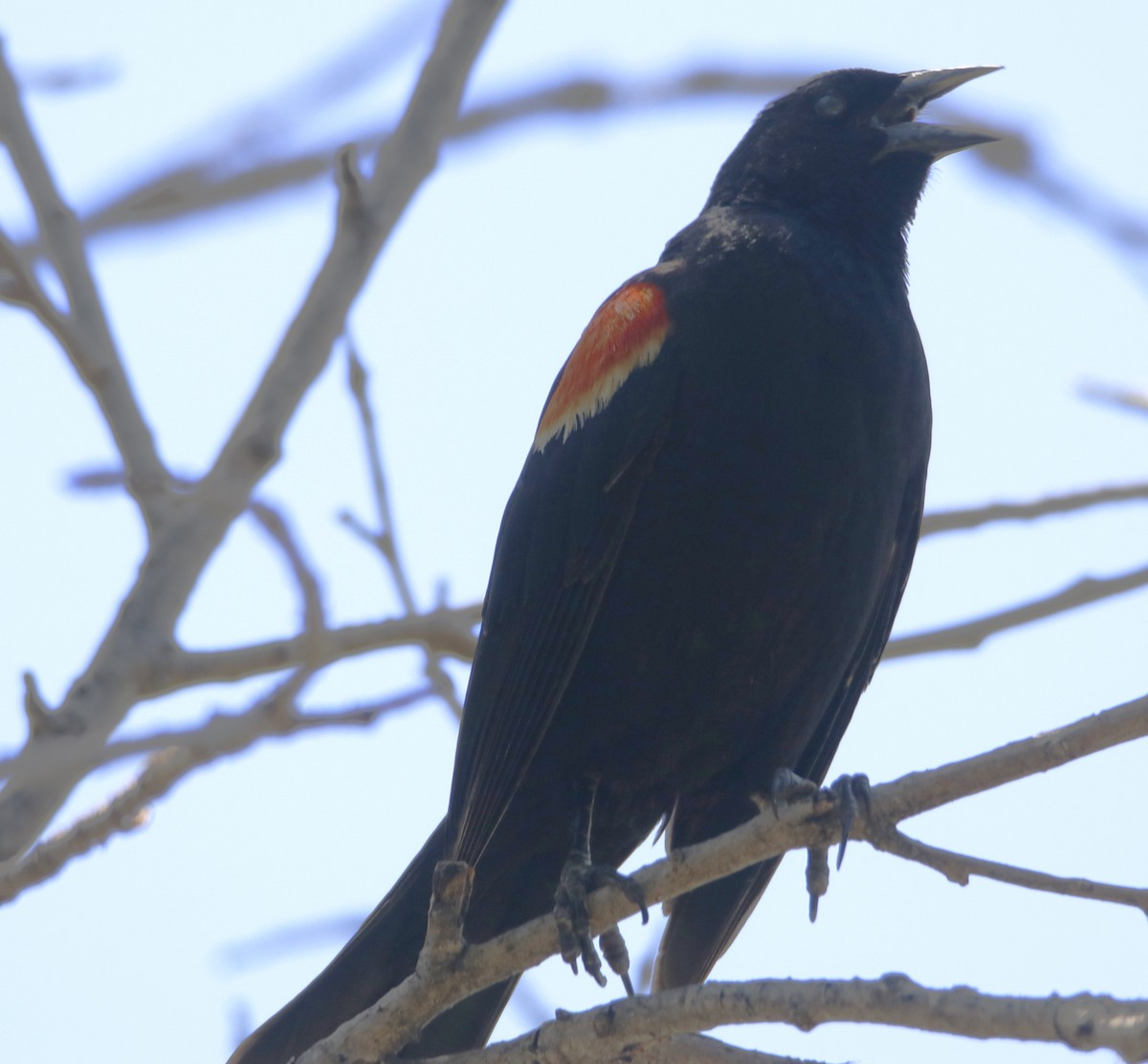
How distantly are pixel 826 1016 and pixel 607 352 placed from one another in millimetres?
2034

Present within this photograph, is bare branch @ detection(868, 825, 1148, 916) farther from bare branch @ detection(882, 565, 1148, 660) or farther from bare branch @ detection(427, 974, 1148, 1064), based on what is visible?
bare branch @ detection(882, 565, 1148, 660)

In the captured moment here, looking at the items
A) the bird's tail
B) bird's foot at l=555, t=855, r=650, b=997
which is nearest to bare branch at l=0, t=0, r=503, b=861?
the bird's tail

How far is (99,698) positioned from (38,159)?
146 cm

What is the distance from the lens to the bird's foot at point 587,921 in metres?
3.25

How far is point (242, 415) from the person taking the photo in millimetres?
3641

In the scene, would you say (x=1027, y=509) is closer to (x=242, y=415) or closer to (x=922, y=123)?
(x=922, y=123)

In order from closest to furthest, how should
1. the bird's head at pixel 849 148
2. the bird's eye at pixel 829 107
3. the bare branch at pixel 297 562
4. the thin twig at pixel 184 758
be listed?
the thin twig at pixel 184 758 < the bare branch at pixel 297 562 < the bird's head at pixel 849 148 < the bird's eye at pixel 829 107

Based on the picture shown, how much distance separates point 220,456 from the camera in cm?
355

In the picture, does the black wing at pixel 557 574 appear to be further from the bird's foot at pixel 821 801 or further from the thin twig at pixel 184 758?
the bird's foot at pixel 821 801

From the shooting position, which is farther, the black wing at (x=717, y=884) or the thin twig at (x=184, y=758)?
the black wing at (x=717, y=884)

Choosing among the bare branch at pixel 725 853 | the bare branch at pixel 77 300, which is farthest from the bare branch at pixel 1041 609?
the bare branch at pixel 77 300

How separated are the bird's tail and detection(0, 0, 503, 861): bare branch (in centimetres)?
93

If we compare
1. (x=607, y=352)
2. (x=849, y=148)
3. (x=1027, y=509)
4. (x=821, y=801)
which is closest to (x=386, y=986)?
(x=821, y=801)

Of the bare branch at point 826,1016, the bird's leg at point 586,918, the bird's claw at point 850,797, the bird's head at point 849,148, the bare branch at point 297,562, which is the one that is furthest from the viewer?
the bird's head at point 849,148
